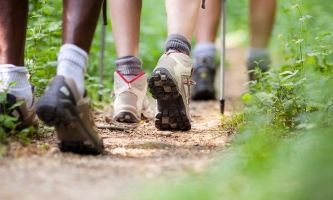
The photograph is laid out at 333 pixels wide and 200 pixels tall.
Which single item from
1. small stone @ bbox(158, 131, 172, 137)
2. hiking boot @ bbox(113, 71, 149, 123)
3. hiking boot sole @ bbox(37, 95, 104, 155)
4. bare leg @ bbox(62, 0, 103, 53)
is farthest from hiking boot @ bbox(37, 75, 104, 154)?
hiking boot @ bbox(113, 71, 149, 123)

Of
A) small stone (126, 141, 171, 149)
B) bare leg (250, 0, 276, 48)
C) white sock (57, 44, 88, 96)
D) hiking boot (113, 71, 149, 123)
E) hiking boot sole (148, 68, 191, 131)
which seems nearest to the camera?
white sock (57, 44, 88, 96)

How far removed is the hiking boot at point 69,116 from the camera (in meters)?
1.62

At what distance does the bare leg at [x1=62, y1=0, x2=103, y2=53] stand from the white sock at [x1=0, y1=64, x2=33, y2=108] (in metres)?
0.34

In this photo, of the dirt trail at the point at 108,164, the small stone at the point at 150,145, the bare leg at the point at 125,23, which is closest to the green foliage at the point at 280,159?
the dirt trail at the point at 108,164

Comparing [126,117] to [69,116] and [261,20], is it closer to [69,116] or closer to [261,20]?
[69,116]

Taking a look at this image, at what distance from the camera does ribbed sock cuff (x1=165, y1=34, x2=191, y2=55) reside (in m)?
2.30

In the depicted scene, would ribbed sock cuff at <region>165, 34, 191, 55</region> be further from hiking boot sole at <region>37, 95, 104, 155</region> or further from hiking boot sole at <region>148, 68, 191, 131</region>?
hiking boot sole at <region>37, 95, 104, 155</region>

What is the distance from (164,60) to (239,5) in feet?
31.8

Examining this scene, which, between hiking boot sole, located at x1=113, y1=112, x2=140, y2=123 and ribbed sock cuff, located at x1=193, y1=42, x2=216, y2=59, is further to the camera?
ribbed sock cuff, located at x1=193, y1=42, x2=216, y2=59

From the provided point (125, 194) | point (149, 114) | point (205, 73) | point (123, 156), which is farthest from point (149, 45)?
point (125, 194)

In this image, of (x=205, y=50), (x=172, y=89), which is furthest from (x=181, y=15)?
(x=205, y=50)

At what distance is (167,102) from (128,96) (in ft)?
1.09

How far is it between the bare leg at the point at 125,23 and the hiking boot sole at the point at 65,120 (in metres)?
0.96

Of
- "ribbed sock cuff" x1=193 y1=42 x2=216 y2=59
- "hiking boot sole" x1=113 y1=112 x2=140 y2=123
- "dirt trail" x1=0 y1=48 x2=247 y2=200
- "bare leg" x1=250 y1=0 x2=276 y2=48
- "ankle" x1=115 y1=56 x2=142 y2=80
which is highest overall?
"bare leg" x1=250 y1=0 x2=276 y2=48
